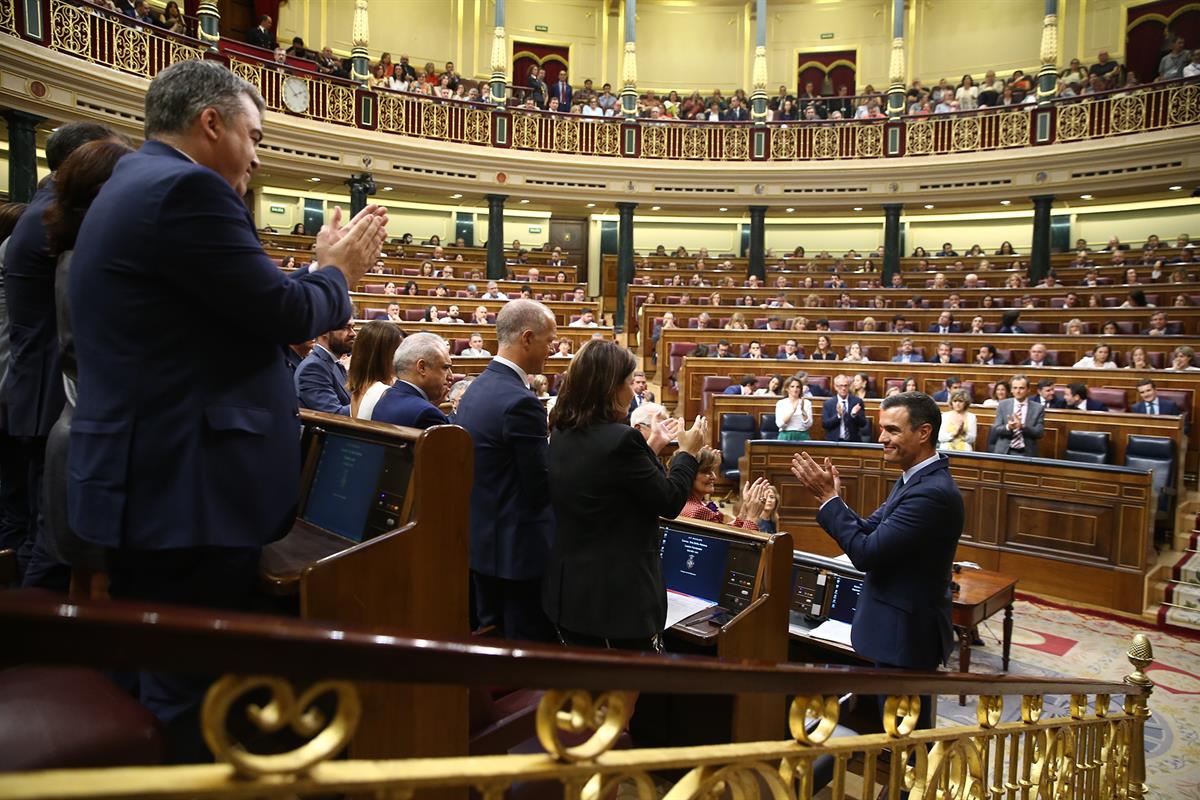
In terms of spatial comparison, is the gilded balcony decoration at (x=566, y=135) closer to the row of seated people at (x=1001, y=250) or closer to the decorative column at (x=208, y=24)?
the row of seated people at (x=1001, y=250)

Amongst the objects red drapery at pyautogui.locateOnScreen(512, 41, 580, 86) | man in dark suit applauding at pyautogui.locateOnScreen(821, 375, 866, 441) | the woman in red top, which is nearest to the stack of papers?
the woman in red top

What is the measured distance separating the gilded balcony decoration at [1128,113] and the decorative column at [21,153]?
48.1 feet

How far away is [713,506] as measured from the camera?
11.4ft

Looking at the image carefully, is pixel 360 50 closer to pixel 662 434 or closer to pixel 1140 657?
pixel 662 434

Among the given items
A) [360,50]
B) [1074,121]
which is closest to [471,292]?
[360,50]

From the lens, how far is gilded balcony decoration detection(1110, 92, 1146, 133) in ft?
38.0

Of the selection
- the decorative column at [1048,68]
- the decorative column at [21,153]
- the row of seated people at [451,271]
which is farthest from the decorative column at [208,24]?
the decorative column at [1048,68]

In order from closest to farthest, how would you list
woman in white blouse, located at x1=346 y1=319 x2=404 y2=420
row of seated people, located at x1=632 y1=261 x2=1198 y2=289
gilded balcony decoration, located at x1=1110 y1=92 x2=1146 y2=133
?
woman in white blouse, located at x1=346 y1=319 x2=404 y2=420 → row of seated people, located at x1=632 y1=261 x2=1198 y2=289 → gilded balcony decoration, located at x1=1110 y1=92 x2=1146 y2=133

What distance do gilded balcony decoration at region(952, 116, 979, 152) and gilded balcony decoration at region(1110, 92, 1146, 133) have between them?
1.90 metres

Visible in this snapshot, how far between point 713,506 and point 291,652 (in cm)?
303

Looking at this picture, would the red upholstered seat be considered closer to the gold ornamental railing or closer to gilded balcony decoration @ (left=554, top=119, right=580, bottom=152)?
the gold ornamental railing

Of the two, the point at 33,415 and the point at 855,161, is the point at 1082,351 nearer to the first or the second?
the point at 855,161

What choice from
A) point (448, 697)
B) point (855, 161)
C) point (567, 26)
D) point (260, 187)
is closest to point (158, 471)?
point (448, 697)

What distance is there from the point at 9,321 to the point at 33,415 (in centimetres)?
21
